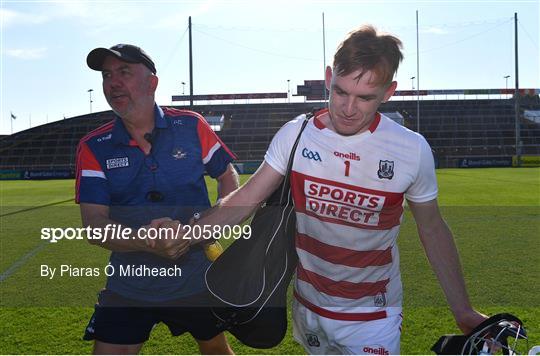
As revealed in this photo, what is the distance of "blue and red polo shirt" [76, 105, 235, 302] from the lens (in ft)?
8.63

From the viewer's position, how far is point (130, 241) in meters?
2.43

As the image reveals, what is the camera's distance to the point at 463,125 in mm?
52281

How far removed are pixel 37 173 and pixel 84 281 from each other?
33.4m

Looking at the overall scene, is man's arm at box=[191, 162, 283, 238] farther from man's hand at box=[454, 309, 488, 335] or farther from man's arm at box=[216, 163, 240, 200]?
man's hand at box=[454, 309, 488, 335]

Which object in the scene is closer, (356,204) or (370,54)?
(370,54)

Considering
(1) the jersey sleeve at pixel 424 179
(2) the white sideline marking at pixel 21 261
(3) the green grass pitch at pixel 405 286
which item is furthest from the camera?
(2) the white sideline marking at pixel 21 261

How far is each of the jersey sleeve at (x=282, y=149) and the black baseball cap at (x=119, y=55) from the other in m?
0.99

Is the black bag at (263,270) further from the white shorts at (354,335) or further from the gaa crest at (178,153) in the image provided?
the gaa crest at (178,153)

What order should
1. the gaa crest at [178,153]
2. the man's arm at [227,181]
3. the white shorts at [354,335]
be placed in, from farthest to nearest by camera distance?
the man's arm at [227,181] < the gaa crest at [178,153] < the white shorts at [354,335]

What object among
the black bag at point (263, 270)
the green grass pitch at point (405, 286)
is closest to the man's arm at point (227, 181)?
the black bag at point (263, 270)

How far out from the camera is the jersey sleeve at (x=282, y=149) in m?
2.15

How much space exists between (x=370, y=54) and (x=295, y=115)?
5008 cm

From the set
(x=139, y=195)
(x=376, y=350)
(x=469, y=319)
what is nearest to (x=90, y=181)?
(x=139, y=195)

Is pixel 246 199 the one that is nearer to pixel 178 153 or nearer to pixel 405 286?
pixel 178 153
